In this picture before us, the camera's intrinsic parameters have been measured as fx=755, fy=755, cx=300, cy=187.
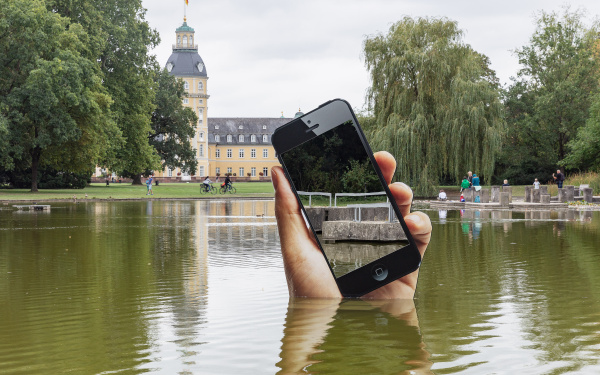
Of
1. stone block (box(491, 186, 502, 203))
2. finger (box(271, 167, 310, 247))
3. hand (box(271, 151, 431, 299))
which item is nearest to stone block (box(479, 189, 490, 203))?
stone block (box(491, 186, 502, 203))

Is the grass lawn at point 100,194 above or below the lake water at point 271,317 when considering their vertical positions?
above

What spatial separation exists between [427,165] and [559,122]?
28.0 meters

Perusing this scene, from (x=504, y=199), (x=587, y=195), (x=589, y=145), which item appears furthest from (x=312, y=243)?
(x=589, y=145)

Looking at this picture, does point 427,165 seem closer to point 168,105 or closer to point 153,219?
point 153,219

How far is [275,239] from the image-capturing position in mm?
16641

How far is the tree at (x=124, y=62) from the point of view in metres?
52.5

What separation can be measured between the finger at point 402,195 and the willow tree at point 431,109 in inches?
1271

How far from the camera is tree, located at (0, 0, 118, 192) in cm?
4550

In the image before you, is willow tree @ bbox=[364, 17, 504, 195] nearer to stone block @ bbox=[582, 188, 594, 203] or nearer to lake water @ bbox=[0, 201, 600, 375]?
stone block @ bbox=[582, 188, 594, 203]

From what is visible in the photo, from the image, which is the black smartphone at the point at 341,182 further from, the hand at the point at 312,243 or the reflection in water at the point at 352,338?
the reflection in water at the point at 352,338

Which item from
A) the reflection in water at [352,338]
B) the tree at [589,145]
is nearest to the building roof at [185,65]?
the tree at [589,145]

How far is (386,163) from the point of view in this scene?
5.79 metres

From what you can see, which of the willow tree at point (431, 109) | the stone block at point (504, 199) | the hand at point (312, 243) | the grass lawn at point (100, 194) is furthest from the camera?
the grass lawn at point (100, 194)

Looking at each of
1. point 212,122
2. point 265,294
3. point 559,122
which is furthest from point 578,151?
point 212,122
